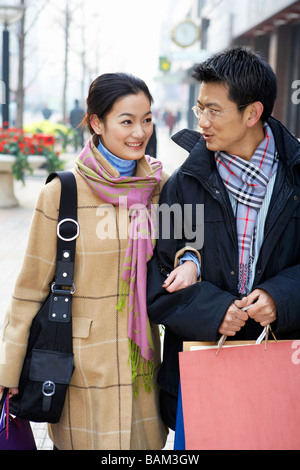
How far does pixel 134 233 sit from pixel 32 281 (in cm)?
43

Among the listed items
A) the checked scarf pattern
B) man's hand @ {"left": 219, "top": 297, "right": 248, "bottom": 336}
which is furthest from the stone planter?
man's hand @ {"left": 219, "top": 297, "right": 248, "bottom": 336}

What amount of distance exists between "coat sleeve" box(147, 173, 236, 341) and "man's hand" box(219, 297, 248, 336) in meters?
0.02

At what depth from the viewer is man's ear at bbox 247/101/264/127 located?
6.98 feet

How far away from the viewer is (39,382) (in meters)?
2.21

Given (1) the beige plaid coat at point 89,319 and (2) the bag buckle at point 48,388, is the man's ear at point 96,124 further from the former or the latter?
(2) the bag buckle at point 48,388

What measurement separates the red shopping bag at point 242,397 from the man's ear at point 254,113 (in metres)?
0.80

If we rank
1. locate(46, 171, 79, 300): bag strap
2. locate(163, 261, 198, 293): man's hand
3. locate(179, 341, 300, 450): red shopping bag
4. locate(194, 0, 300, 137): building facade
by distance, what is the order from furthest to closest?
1. locate(194, 0, 300, 137): building facade
2. locate(46, 171, 79, 300): bag strap
3. locate(163, 261, 198, 293): man's hand
4. locate(179, 341, 300, 450): red shopping bag

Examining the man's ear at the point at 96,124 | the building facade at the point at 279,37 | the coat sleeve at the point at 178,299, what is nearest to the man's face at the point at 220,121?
the coat sleeve at the point at 178,299

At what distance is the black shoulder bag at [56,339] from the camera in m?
2.18

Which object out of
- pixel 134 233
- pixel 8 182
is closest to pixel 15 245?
pixel 8 182

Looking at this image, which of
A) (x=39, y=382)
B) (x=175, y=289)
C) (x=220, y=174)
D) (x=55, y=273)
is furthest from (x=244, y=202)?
(x=39, y=382)

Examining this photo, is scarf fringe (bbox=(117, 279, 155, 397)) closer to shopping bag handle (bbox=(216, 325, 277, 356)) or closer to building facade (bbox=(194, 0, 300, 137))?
shopping bag handle (bbox=(216, 325, 277, 356))

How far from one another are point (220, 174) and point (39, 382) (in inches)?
41.1

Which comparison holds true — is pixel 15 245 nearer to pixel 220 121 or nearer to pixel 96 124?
pixel 96 124
